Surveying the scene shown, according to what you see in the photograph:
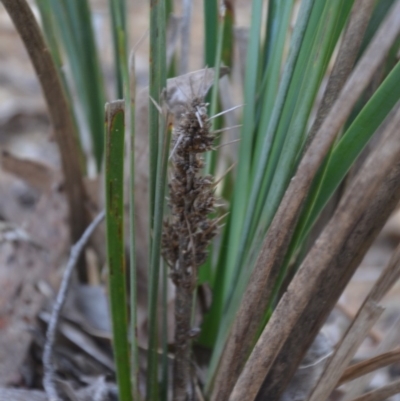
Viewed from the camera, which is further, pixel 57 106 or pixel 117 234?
pixel 57 106

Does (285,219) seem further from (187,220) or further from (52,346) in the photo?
(52,346)

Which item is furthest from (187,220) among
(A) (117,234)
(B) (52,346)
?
(B) (52,346)

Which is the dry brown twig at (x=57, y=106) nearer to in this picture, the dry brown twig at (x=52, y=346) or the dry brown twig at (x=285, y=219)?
the dry brown twig at (x=52, y=346)

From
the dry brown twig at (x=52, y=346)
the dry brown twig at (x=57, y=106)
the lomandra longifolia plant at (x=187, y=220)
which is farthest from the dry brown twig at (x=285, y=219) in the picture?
the dry brown twig at (x=57, y=106)

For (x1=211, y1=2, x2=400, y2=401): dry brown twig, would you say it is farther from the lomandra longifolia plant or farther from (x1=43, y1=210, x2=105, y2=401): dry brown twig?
(x1=43, y1=210, x2=105, y2=401): dry brown twig

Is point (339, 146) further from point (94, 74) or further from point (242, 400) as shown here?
point (94, 74)

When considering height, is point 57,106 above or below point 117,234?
above
